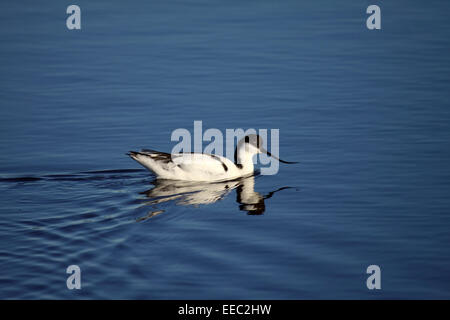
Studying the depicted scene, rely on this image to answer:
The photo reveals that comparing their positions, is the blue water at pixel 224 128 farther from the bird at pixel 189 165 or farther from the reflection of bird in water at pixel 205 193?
the bird at pixel 189 165

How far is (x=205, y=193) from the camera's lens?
511 inches

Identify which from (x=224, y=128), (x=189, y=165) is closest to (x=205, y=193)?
(x=189, y=165)

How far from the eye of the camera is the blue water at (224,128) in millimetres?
9531

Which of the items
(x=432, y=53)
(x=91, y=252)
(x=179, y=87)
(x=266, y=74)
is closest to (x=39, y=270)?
(x=91, y=252)

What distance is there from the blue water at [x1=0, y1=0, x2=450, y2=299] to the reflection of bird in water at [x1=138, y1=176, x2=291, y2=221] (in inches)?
2.7

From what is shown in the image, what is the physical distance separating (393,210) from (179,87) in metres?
7.29

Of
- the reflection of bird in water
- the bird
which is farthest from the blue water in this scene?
the bird

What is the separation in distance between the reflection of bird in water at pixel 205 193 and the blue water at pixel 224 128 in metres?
0.07

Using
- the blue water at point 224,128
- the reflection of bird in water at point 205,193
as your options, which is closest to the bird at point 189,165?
the reflection of bird in water at point 205,193

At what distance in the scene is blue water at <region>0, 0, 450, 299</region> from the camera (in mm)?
9531

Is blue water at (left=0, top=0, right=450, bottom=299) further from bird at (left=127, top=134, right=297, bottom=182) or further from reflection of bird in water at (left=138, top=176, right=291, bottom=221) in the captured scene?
bird at (left=127, top=134, right=297, bottom=182)

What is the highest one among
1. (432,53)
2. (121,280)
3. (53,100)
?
(432,53)

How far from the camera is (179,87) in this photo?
57.0 feet

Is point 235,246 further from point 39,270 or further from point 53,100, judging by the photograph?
point 53,100
